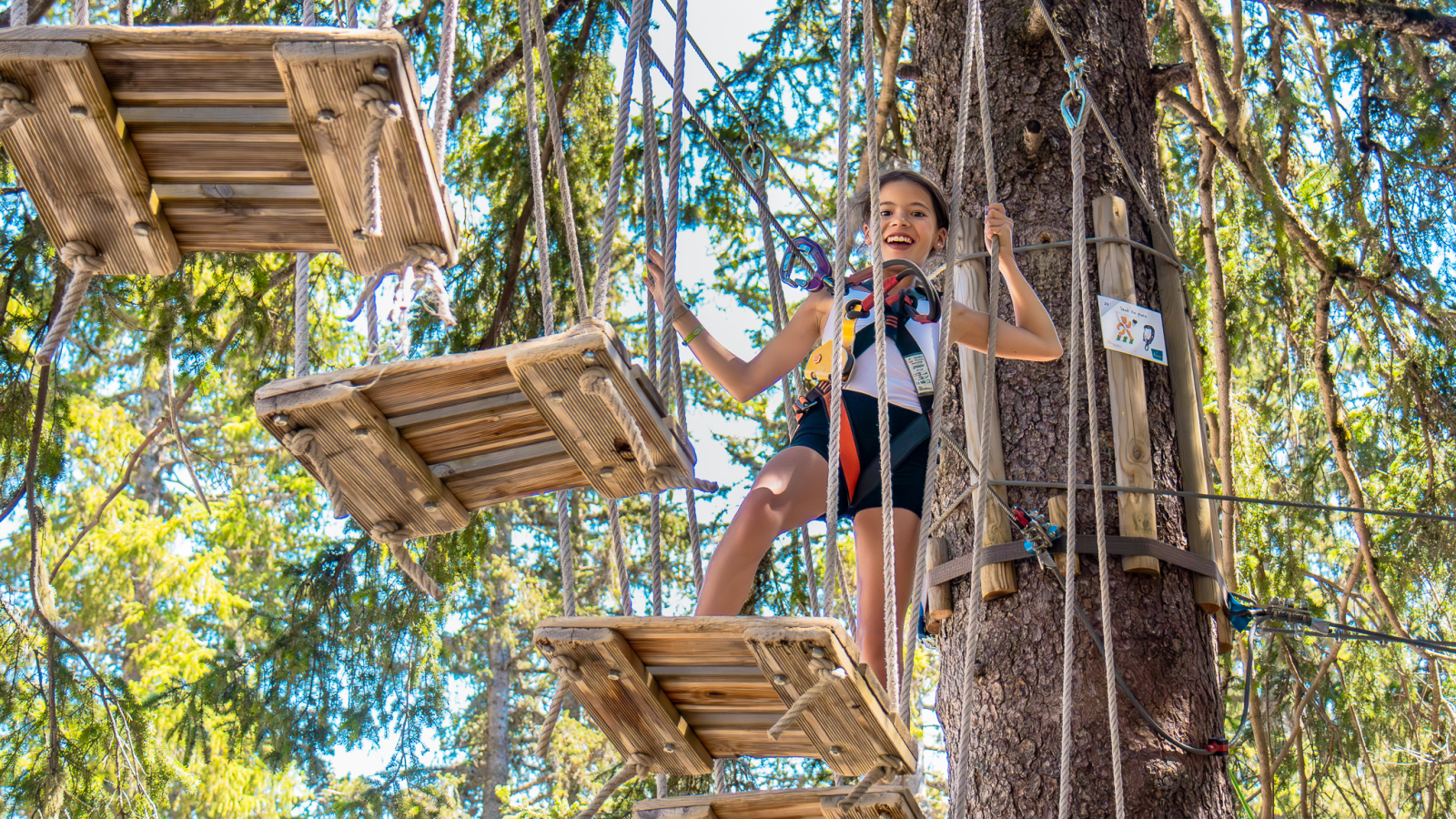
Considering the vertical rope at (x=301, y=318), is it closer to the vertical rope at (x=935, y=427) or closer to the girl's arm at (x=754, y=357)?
the girl's arm at (x=754, y=357)

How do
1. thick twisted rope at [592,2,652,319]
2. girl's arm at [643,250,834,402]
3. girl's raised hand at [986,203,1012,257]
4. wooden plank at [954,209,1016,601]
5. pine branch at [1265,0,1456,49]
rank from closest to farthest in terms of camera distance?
thick twisted rope at [592,2,652,319] < girl's arm at [643,250,834,402] < girl's raised hand at [986,203,1012,257] < wooden plank at [954,209,1016,601] < pine branch at [1265,0,1456,49]

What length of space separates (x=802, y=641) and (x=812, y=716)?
0.56 ft

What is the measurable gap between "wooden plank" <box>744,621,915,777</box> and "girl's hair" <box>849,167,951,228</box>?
1.12 m

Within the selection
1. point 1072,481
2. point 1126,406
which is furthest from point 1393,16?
point 1072,481

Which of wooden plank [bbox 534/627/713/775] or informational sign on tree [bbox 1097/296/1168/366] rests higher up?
informational sign on tree [bbox 1097/296/1168/366]

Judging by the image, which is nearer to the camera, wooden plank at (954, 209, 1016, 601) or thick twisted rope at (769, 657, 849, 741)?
thick twisted rope at (769, 657, 849, 741)

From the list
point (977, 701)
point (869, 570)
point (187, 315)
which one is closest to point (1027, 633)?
point (977, 701)

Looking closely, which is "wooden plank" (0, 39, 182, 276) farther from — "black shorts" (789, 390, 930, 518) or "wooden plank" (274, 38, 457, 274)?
"black shorts" (789, 390, 930, 518)

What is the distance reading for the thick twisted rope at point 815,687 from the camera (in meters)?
1.52

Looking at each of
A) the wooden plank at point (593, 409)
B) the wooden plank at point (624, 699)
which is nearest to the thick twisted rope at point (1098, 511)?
the wooden plank at point (624, 699)

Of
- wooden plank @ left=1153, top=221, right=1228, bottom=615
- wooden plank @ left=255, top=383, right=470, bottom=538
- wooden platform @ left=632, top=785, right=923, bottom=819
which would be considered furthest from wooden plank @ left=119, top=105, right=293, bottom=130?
wooden plank @ left=1153, top=221, right=1228, bottom=615

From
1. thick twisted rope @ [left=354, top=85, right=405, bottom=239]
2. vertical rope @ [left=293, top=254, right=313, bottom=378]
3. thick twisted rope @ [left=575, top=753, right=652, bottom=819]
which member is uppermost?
thick twisted rope @ [left=354, top=85, right=405, bottom=239]

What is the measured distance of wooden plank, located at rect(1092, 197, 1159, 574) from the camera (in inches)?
100

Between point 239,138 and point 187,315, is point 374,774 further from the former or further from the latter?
point 239,138
